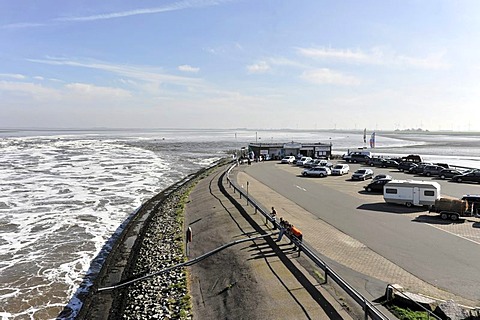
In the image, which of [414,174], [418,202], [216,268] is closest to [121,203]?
[216,268]

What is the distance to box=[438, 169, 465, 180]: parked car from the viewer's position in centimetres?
4019

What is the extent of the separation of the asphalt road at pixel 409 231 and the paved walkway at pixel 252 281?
4643 millimetres

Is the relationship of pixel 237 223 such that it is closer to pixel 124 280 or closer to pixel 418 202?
pixel 124 280

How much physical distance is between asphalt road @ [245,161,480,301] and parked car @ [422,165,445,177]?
5.97 m

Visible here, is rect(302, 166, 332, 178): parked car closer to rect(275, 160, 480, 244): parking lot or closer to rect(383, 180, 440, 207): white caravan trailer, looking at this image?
rect(275, 160, 480, 244): parking lot

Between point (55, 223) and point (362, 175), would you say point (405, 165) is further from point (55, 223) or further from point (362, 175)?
point (55, 223)

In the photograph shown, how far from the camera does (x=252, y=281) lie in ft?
47.1

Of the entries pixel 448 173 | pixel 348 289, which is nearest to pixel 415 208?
pixel 348 289

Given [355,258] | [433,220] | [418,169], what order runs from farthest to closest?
[418,169]
[433,220]
[355,258]

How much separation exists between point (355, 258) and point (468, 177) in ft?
92.3

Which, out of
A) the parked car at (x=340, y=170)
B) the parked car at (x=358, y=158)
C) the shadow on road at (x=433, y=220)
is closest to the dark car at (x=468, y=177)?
the parked car at (x=340, y=170)

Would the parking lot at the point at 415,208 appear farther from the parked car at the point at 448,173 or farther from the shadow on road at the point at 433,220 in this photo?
the parked car at the point at 448,173

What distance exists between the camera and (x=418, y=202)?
26.0 metres

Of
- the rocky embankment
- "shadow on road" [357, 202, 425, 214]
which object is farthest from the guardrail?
"shadow on road" [357, 202, 425, 214]
